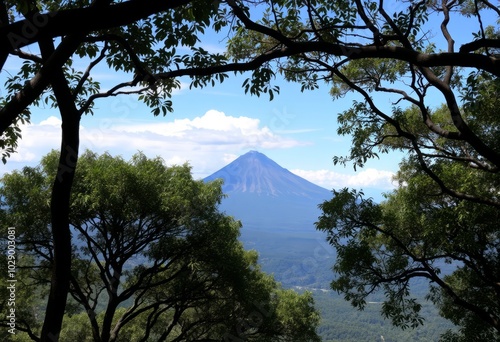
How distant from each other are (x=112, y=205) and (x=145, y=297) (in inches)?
208

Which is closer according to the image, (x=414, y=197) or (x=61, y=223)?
(x=61, y=223)

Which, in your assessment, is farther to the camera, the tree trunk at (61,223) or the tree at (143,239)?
the tree at (143,239)

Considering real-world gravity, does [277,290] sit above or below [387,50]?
below

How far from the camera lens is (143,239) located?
11.9m

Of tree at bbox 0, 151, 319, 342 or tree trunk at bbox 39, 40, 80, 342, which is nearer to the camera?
tree trunk at bbox 39, 40, 80, 342

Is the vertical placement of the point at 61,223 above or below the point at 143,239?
above

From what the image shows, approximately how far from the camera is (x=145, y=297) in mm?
14016

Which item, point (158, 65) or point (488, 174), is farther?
point (488, 174)

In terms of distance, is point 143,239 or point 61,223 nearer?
point 61,223

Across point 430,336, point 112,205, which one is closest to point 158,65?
point 112,205

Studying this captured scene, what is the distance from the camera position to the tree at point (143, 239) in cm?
1009

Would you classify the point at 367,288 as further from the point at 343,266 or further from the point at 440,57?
the point at 440,57

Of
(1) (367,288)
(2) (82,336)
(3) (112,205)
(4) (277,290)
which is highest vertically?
(3) (112,205)

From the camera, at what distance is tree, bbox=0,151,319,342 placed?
10.1 m
